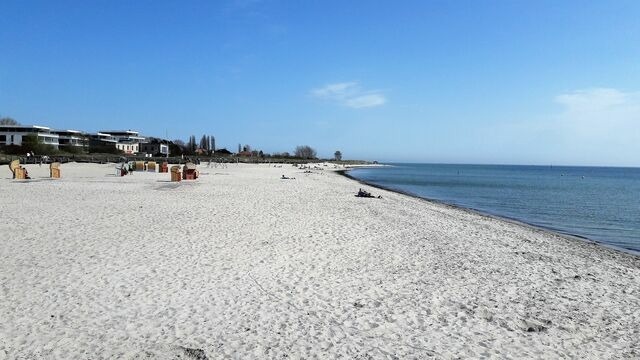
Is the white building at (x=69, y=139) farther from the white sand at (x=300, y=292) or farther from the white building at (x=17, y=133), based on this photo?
the white sand at (x=300, y=292)

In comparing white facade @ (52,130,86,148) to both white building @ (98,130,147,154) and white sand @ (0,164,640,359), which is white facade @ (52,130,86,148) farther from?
white sand @ (0,164,640,359)

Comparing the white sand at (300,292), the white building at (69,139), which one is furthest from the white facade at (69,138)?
the white sand at (300,292)

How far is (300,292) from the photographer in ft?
26.2

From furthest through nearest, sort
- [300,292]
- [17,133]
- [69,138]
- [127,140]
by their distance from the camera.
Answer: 1. [127,140]
2. [69,138]
3. [17,133]
4. [300,292]

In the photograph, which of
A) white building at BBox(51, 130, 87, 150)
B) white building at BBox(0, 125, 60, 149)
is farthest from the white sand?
white building at BBox(51, 130, 87, 150)

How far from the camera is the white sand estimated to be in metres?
5.99

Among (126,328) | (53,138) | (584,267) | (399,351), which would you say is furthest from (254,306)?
(53,138)

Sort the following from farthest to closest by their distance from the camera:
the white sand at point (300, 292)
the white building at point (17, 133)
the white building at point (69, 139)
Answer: the white building at point (69, 139) < the white building at point (17, 133) < the white sand at point (300, 292)

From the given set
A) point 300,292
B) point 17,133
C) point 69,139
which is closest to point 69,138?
point 69,139

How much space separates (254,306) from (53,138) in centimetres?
13892

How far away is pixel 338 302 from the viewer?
7.53 m

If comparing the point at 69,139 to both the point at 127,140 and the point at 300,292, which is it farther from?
the point at 300,292

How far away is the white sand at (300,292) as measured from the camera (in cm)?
599

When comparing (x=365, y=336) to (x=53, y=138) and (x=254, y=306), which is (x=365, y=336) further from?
(x=53, y=138)
